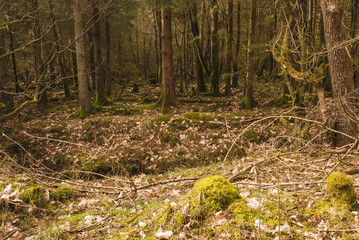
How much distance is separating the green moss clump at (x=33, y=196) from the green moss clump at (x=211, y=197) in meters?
2.72

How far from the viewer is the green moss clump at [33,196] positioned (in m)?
3.68

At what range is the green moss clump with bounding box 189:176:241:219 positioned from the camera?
8.21 feet

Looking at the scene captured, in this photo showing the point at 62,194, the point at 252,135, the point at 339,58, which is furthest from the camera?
the point at 252,135

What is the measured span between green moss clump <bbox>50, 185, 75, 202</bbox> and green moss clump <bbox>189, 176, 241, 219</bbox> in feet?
9.37

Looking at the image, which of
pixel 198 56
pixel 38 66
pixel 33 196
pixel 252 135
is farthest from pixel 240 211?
pixel 198 56

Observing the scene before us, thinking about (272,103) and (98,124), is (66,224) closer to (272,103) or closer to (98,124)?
(98,124)

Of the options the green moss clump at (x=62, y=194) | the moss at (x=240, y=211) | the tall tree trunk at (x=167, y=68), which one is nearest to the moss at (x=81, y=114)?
the tall tree trunk at (x=167, y=68)

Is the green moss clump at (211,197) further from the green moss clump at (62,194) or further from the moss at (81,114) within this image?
the moss at (81,114)

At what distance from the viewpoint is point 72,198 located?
4.32 m

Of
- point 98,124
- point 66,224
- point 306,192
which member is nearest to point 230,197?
point 306,192

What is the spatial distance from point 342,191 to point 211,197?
4.53 ft

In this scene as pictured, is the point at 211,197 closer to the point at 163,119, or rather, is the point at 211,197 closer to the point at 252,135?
the point at 252,135

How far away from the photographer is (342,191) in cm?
A: 239

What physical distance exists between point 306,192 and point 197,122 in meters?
6.47
